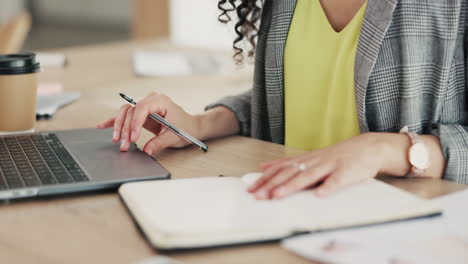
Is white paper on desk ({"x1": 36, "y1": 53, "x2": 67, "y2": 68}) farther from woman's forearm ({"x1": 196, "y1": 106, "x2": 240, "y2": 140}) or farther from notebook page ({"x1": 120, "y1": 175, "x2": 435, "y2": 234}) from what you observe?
notebook page ({"x1": 120, "y1": 175, "x2": 435, "y2": 234})

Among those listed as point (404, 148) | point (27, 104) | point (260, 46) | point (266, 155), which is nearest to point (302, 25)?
point (260, 46)

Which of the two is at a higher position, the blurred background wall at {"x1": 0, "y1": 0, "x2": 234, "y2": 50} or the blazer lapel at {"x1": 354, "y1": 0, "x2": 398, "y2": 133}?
the blazer lapel at {"x1": 354, "y1": 0, "x2": 398, "y2": 133}

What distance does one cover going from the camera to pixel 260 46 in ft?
4.55

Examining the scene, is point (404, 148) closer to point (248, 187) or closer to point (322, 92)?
point (248, 187)

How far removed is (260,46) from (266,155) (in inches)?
14.9

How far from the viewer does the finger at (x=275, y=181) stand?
79 centimetres

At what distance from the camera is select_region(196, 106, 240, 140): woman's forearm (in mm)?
1201

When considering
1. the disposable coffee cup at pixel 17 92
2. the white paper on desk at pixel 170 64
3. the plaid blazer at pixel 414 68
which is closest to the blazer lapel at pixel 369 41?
the plaid blazer at pixel 414 68

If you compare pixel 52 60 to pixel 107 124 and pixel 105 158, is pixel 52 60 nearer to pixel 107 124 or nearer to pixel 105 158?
pixel 107 124

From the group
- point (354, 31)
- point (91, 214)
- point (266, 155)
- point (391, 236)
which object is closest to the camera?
point (391, 236)

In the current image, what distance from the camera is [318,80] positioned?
1.32 m

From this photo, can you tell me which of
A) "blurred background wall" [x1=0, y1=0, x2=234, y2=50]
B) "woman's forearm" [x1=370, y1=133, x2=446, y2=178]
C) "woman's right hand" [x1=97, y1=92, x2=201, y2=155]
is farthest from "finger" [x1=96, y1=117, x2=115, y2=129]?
"blurred background wall" [x1=0, y1=0, x2=234, y2=50]

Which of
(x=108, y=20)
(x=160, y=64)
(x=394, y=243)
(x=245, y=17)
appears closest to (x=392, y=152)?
(x=394, y=243)

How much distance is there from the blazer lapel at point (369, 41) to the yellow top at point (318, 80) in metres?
0.09
